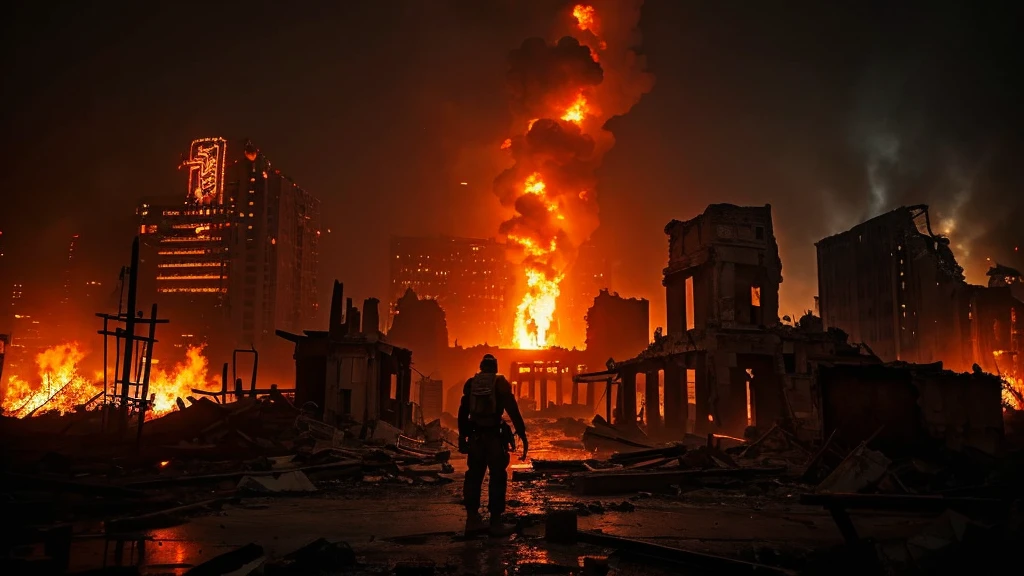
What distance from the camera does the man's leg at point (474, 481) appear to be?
7.45 m

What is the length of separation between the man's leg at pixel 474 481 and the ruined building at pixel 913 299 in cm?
3218

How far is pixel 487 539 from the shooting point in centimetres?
673

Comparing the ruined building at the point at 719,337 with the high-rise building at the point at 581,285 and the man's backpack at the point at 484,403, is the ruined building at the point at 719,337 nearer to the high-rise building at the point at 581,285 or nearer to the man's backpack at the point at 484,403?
the man's backpack at the point at 484,403

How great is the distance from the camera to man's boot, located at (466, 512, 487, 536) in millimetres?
6914

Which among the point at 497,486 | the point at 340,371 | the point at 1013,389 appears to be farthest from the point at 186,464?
the point at 1013,389

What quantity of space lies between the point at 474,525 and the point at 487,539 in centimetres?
34

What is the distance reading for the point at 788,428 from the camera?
1742 centimetres

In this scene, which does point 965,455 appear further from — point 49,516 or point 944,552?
point 49,516

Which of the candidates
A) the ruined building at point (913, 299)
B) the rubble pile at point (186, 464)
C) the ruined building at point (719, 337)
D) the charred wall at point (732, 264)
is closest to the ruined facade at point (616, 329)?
the ruined building at point (913, 299)

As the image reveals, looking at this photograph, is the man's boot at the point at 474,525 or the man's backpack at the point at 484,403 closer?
the man's boot at the point at 474,525

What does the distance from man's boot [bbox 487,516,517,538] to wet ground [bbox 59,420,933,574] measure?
0.56 ft

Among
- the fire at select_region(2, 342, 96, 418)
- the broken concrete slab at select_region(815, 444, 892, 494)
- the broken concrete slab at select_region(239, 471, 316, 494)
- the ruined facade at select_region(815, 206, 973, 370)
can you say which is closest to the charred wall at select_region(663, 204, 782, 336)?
the ruined facade at select_region(815, 206, 973, 370)

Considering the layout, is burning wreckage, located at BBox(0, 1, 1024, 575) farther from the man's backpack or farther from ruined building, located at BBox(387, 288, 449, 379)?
ruined building, located at BBox(387, 288, 449, 379)

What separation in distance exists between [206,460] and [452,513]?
8005mm
